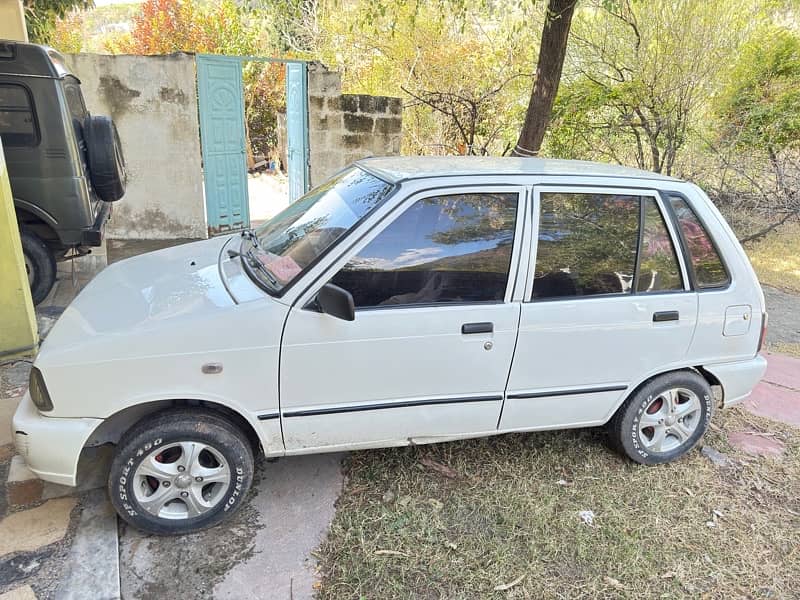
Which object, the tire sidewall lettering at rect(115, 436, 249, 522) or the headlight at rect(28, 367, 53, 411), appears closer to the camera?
the headlight at rect(28, 367, 53, 411)

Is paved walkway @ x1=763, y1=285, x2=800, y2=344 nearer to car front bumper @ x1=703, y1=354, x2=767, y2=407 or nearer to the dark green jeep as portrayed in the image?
car front bumper @ x1=703, y1=354, x2=767, y2=407

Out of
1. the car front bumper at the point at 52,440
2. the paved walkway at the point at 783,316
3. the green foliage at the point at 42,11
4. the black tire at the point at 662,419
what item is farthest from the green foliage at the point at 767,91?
the car front bumper at the point at 52,440

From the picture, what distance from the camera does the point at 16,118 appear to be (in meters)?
5.17

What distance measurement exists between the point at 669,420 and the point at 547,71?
4.39m

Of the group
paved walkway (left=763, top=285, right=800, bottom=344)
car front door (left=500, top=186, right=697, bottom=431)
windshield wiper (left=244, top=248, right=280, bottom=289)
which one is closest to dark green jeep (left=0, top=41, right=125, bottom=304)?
windshield wiper (left=244, top=248, right=280, bottom=289)

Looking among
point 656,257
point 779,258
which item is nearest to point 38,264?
point 656,257

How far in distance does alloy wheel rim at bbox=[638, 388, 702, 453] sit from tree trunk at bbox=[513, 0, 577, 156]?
3.90 metres

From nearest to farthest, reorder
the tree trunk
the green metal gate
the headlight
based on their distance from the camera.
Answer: the headlight → the tree trunk → the green metal gate

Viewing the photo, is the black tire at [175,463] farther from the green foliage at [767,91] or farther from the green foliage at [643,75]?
the green foliage at [767,91]

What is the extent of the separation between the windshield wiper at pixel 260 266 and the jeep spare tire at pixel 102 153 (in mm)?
3197

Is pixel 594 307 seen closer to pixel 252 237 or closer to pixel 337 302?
pixel 337 302

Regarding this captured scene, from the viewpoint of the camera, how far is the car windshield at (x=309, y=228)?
9.53 ft

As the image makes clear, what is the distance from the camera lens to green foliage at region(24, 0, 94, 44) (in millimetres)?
7902

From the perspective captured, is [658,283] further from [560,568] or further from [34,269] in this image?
[34,269]
